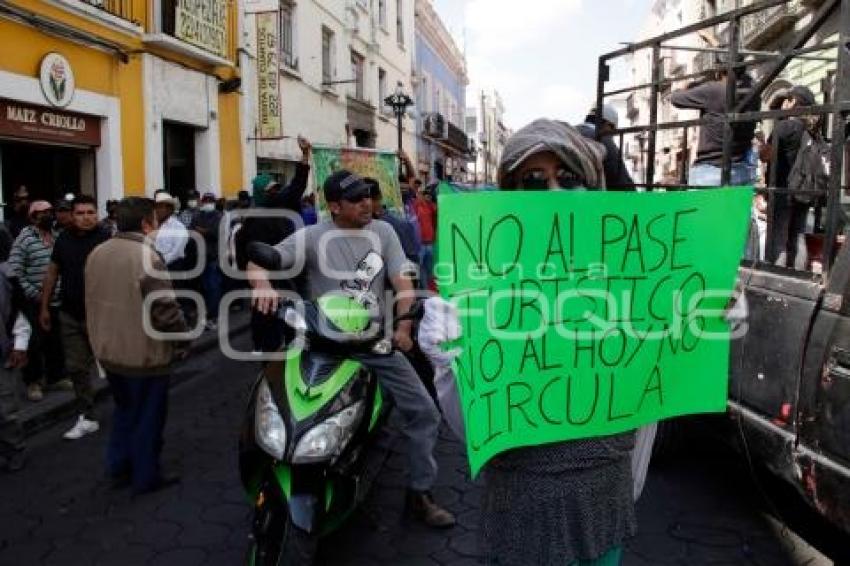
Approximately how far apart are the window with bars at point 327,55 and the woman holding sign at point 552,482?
18.0m

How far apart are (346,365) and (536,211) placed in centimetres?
176

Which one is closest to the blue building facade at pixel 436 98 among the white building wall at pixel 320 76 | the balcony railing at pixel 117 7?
the white building wall at pixel 320 76

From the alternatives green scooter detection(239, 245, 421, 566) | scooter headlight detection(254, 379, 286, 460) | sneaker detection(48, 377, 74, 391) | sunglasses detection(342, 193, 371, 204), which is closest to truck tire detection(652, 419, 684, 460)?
green scooter detection(239, 245, 421, 566)

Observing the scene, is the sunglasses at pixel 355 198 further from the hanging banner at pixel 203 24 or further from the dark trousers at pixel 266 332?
the hanging banner at pixel 203 24

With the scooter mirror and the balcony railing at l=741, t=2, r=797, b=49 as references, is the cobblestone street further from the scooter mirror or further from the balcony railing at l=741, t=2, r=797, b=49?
the balcony railing at l=741, t=2, r=797, b=49

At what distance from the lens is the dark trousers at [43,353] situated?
6.38m

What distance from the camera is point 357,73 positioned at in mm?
22500

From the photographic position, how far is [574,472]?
1.93 metres

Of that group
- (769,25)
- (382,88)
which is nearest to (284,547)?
(769,25)

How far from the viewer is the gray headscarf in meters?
1.89

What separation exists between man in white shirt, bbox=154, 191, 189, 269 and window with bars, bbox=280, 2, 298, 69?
8657 millimetres

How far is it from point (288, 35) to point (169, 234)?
9.71 meters

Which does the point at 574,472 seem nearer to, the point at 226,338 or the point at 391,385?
the point at 391,385

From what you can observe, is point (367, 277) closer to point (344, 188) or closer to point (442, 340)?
point (344, 188)
